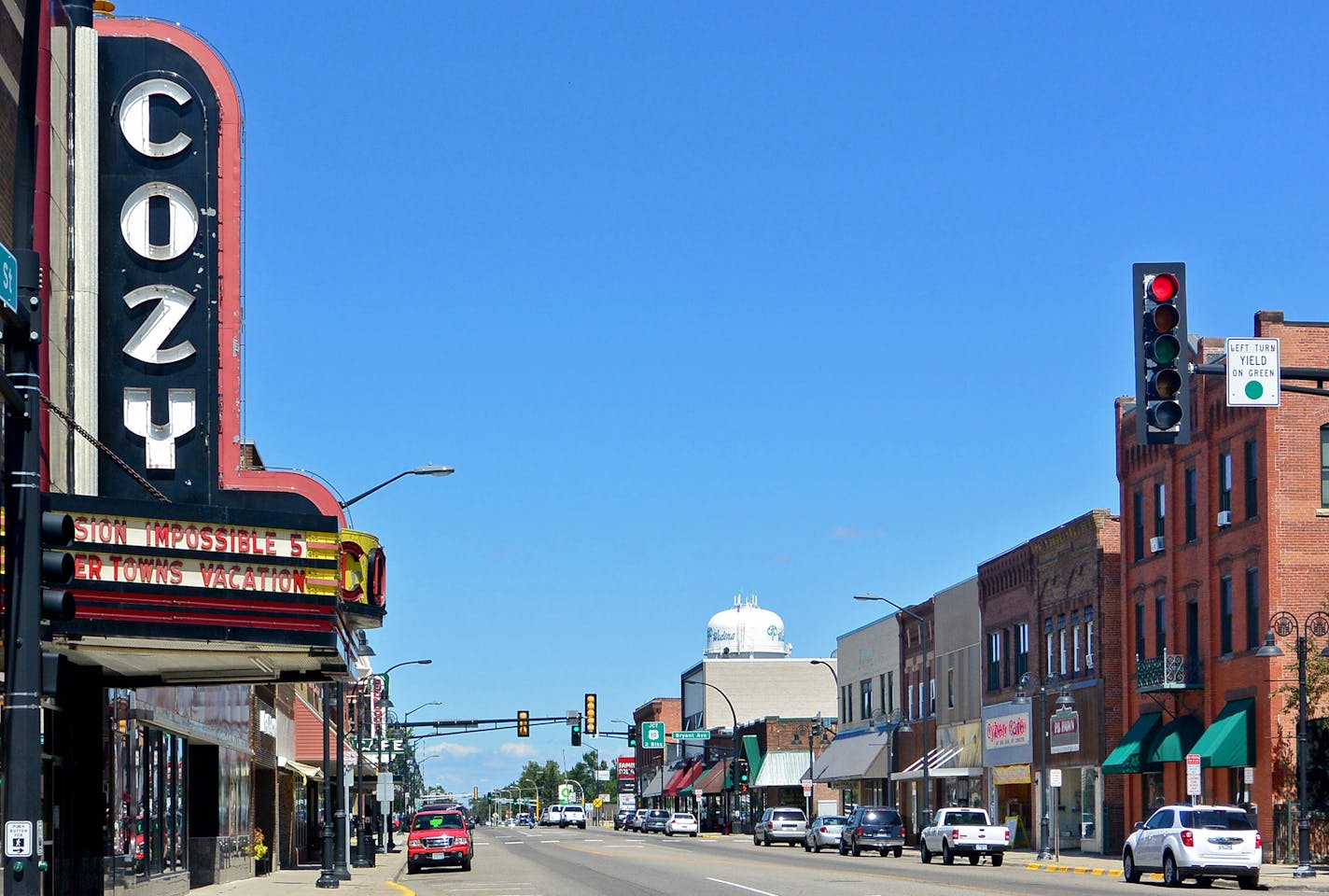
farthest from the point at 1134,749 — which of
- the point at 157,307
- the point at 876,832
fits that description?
the point at 157,307

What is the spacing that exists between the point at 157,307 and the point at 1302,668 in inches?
1101

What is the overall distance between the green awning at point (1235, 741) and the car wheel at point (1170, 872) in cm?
1139

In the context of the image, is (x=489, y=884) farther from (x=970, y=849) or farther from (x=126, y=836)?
(x=970, y=849)

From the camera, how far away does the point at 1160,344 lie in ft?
55.6

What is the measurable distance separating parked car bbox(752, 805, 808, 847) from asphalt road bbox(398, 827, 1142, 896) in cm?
1703

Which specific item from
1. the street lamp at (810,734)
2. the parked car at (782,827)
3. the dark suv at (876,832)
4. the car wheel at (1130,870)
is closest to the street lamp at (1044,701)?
the dark suv at (876,832)

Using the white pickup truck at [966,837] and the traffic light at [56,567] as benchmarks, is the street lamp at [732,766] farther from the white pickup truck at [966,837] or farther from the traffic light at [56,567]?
the traffic light at [56,567]

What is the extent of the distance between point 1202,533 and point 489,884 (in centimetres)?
2463

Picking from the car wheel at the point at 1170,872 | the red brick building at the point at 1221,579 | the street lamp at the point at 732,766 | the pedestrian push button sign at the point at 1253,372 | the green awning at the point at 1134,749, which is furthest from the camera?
the street lamp at the point at 732,766

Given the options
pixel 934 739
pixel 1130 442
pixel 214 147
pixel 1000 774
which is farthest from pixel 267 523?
pixel 934 739

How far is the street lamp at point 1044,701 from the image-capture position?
55.1m

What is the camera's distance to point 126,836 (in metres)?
29.5

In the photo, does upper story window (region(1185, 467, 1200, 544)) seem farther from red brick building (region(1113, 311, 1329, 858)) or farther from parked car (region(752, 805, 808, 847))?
parked car (region(752, 805, 808, 847))

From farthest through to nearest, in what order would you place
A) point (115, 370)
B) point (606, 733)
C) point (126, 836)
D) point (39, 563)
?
1. point (606, 733)
2. point (126, 836)
3. point (115, 370)
4. point (39, 563)
